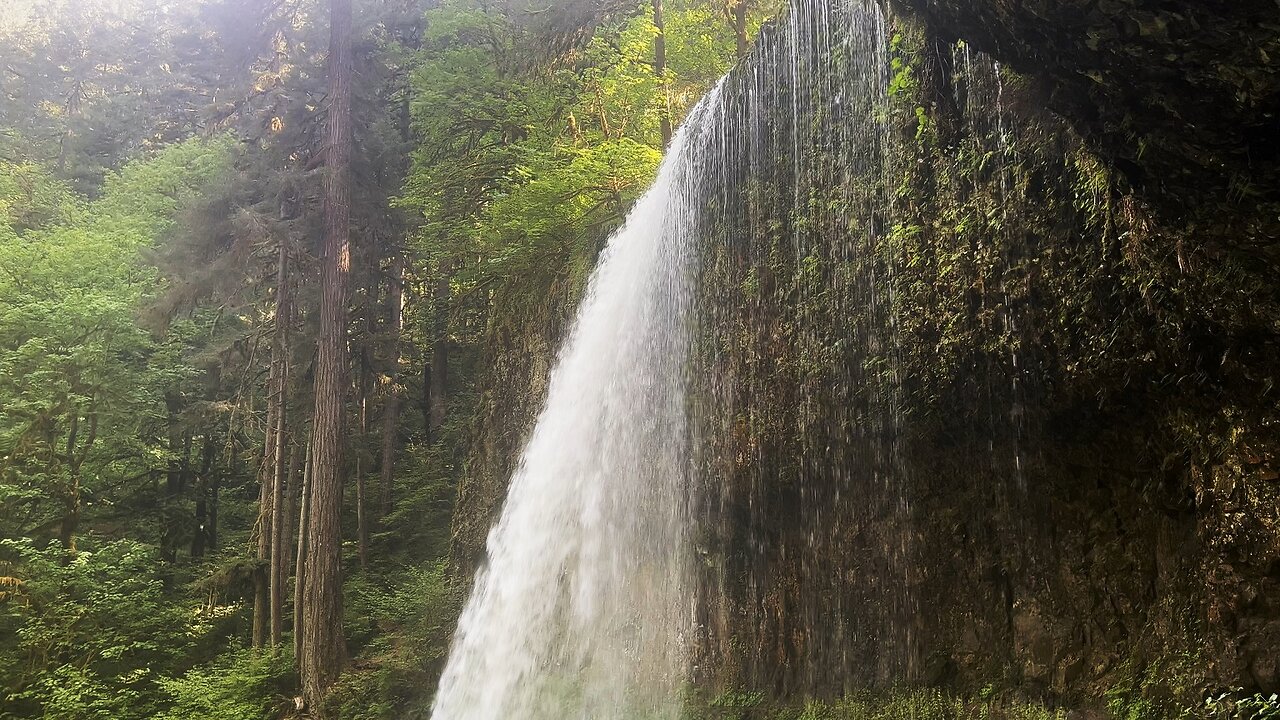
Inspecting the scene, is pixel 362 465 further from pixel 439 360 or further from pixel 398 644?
pixel 398 644

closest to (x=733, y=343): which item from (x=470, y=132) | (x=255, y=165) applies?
(x=470, y=132)

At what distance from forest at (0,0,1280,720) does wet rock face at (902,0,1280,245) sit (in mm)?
17

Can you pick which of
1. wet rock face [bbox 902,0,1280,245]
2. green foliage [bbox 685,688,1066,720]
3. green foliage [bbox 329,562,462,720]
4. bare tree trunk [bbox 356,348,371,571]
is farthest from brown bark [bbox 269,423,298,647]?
wet rock face [bbox 902,0,1280,245]

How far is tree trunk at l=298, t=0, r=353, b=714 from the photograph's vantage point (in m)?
11.1

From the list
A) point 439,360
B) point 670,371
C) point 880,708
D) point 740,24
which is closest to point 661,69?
point 740,24

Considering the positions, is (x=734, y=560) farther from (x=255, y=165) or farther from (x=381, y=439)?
(x=381, y=439)

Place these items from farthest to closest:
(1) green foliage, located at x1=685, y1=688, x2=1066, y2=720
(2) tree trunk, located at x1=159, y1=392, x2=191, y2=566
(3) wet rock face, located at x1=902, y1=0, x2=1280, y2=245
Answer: (2) tree trunk, located at x1=159, y1=392, x2=191, y2=566
(1) green foliage, located at x1=685, y1=688, x2=1066, y2=720
(3) wet rock face, located at x1=902, y1=0, x2=1280, y2=245

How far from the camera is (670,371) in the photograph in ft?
24.1

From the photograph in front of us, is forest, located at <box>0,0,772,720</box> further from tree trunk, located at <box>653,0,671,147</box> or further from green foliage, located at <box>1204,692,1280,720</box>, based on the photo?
green foliage, located at <box>1204,692,1280,720</box>

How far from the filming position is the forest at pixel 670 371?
3.27m

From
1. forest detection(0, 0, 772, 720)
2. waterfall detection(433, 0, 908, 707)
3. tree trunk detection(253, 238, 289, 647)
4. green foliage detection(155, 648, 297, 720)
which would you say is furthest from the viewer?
tree trunk detection(253, 238, 289, 647)

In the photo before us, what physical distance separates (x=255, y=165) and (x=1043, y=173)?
13.7 meters

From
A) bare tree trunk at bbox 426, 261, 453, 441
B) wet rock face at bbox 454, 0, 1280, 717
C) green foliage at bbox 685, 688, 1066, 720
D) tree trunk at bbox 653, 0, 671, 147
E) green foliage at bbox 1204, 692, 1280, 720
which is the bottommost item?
green foliage at bbox 685, 688, 1066, 720

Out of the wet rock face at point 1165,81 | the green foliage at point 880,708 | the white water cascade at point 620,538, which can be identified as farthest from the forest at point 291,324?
the wet rock face at point 1165,81
